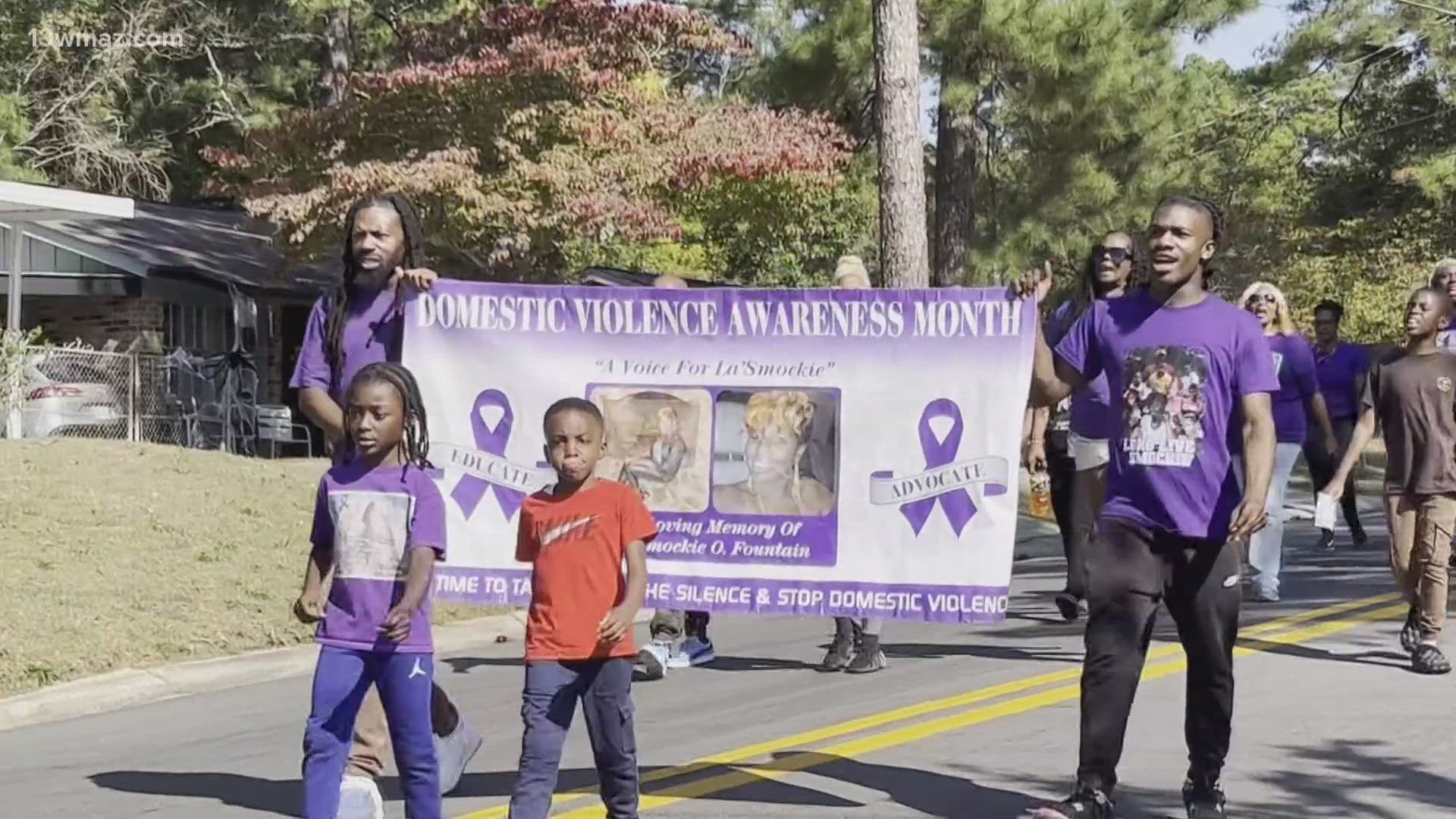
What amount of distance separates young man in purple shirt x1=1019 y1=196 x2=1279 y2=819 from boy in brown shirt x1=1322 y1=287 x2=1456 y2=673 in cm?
340

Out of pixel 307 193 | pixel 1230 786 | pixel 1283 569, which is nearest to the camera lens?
pixel 1230 786

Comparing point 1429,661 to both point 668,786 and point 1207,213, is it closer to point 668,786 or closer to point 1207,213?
point 1207,213

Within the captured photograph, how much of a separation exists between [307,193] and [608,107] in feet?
10.5

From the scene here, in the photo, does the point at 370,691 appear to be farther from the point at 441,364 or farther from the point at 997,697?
the point at 997,697

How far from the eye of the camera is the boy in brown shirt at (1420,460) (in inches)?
362

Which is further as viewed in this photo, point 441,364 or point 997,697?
point 997,697

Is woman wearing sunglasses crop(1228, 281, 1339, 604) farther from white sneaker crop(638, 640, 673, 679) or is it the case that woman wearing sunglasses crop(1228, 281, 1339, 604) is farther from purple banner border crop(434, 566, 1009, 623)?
purple banner border crop(434, 566, 1009, 623)

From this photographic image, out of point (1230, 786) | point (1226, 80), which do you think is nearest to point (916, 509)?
point (1230, 786)

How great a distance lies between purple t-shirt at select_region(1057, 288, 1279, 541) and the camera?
5836 mm

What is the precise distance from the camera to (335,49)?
2816cm

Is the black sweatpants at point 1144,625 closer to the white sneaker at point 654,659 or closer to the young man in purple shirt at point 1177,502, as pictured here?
the young man in purple shirt at point 1177,502

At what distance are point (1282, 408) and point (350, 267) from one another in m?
7.55

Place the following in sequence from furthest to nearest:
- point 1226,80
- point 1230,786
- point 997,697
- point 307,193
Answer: point 1226,80 < point 307,193 < point 997,697 < point 1230,786

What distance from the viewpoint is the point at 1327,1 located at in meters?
28.3
